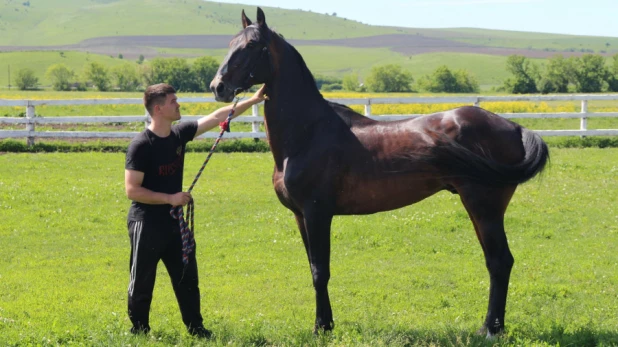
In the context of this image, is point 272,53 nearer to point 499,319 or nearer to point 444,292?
point 499,319

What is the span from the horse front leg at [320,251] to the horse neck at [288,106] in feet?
1.83

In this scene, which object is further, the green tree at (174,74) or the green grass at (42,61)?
the green grass at (42,61)

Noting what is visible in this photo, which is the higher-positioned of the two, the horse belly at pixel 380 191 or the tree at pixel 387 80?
the horse belly at pixel 380 191

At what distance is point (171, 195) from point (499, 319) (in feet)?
9.61

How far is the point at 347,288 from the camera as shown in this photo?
25.9 feet

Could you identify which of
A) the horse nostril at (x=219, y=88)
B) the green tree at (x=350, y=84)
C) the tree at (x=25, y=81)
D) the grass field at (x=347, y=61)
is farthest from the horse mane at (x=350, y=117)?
the grass field at (x=347, y=61)

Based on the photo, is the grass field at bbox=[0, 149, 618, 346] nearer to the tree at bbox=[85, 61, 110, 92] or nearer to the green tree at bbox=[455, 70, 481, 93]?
the green tree at bbox=[455, 70, 481, 93]

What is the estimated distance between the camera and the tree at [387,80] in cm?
7550

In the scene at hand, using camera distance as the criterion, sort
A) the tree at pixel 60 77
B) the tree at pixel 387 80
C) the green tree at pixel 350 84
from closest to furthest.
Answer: the tree at pixel 387 80, the tree at pixel 60 77, the green tree at pixel 350 84

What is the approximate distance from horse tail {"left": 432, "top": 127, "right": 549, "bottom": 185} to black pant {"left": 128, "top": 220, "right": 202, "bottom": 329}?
7.34 ft

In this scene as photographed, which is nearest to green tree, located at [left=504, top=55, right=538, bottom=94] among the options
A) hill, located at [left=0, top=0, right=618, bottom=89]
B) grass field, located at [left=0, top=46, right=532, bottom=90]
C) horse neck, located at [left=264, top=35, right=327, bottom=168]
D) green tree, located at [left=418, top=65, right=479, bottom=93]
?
green tree, located at [left=418, top=65, right=479, bottom=93]

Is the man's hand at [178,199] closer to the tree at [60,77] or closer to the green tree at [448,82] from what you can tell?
the green tree at [448,82]

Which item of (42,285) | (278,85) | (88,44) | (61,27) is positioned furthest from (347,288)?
(61,27)

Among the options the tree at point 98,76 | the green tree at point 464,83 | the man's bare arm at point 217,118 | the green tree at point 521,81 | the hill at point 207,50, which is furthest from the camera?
the hill at point 207,50
